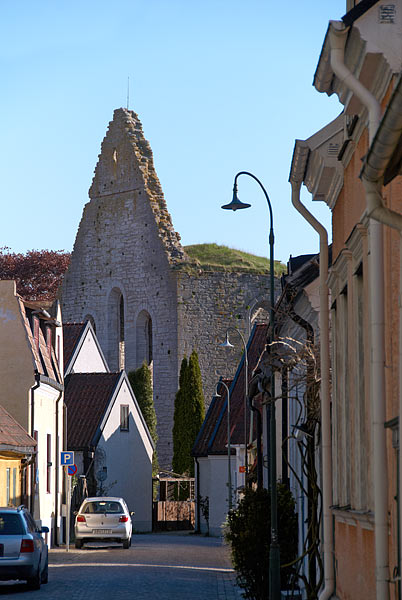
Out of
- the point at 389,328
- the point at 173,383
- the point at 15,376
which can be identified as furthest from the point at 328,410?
the point at 173,383

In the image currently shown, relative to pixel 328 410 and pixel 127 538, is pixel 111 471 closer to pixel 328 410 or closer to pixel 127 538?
pixel 127 538

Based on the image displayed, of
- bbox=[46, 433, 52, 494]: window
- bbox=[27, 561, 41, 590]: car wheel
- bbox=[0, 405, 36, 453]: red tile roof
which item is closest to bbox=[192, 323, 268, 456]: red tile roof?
bbox=[46, 433, 52, 494]: window

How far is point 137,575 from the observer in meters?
23.3

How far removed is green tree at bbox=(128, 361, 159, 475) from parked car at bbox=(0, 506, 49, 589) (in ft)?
107

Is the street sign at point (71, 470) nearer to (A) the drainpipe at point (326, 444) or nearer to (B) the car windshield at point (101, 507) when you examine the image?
(B) the car windshield at point (101, 507)

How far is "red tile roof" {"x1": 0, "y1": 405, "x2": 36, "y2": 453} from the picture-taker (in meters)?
27.0

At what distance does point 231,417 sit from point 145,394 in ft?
24.3

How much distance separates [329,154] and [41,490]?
23841 mm

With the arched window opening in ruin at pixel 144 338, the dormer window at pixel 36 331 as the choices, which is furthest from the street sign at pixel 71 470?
the arched window opening in ruin at pixel 144 338

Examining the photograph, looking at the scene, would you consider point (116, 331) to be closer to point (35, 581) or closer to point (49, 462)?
point (49, 462)

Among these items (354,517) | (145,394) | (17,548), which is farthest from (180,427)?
(354,517)

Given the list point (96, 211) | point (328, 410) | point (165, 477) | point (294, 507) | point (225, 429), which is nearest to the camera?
point (328, 410)

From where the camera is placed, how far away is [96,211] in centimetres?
5953

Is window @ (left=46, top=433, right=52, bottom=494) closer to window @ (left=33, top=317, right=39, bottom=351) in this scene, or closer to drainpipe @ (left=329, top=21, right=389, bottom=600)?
window @ (left=33, top=317, right=39, bottom=351)
